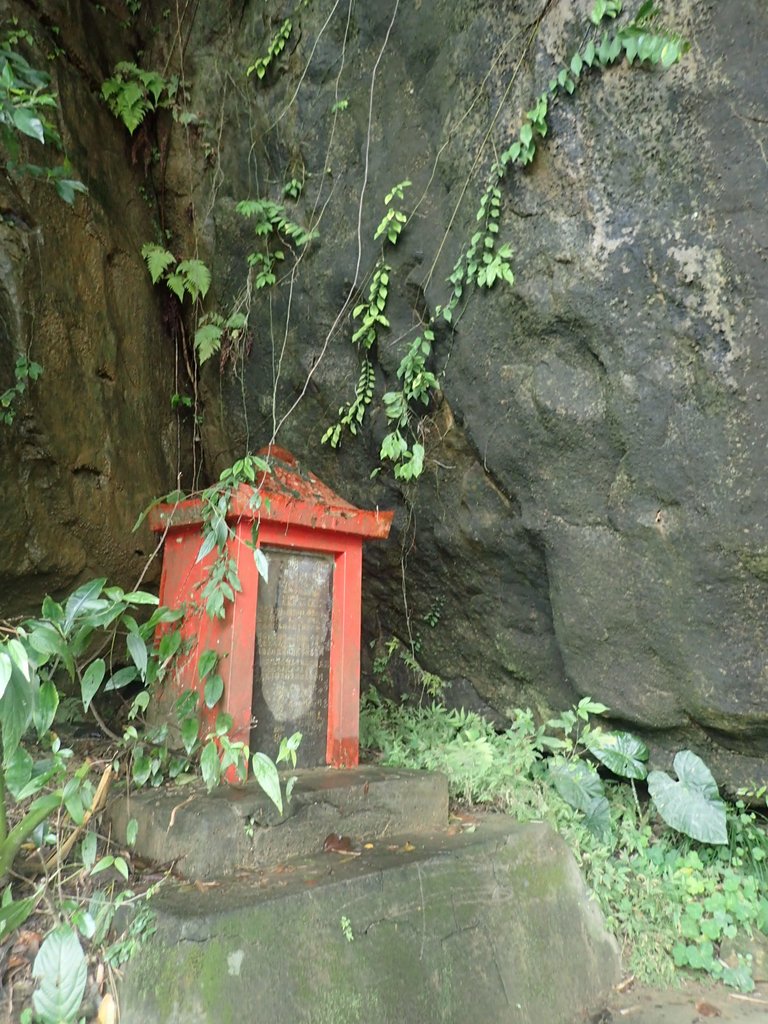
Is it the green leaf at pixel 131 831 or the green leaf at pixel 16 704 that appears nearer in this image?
the green leaf at pixel 16 704

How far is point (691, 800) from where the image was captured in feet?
11.3

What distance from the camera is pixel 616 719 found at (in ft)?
12.2

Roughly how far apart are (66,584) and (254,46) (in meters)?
4.09

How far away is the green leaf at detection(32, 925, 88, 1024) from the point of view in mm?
1869

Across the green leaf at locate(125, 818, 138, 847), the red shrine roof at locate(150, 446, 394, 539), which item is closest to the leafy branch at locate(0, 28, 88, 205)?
the red shrine roof at locate(150, 446, 394, 539)

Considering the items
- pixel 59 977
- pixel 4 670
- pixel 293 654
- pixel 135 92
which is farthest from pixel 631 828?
pixel 135 92

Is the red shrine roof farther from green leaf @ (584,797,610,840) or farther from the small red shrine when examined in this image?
green leaf @ (584,797,610,840)

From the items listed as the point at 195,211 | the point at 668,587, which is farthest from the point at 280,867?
the point at 195,211

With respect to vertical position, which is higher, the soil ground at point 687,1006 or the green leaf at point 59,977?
the green leaf at point 59,977

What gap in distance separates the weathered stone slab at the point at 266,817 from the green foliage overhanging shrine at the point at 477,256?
187 centimetres

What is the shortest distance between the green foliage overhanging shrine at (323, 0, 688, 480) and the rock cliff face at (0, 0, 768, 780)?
0.28ft

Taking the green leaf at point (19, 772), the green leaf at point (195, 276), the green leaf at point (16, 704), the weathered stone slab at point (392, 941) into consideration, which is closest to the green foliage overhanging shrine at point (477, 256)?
the green leaf at point (195, 276)

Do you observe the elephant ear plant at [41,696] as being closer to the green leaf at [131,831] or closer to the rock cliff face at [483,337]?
the green leaf at [131,831]

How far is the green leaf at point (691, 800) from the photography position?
3359mm
